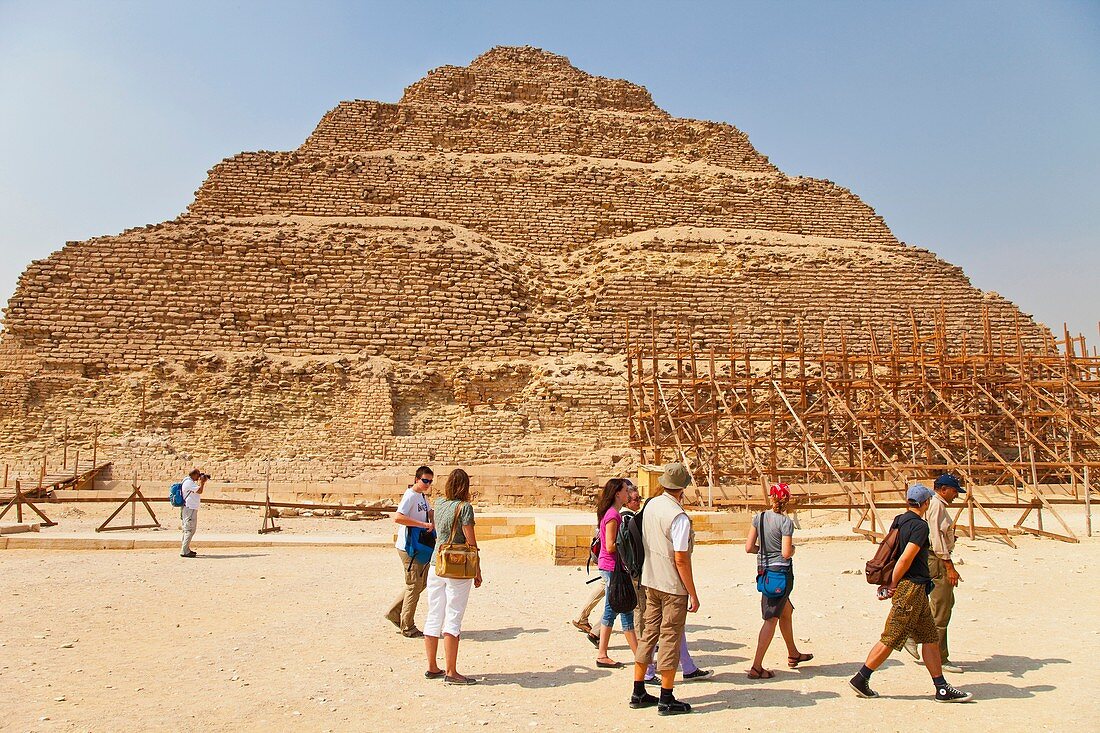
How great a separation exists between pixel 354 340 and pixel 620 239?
8975mm

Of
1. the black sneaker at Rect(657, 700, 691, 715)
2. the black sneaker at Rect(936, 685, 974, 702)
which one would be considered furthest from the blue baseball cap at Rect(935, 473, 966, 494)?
the black sneaker at Rect(657, 700, 691, 715)

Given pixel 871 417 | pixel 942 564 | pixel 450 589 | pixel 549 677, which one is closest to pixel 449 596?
pixel 450 589

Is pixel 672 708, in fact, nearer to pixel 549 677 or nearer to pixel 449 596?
pixel 549 677

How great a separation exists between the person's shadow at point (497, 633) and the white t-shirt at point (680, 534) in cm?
207

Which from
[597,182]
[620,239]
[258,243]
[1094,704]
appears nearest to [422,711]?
[1094,704]

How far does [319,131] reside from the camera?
2903 centimetres

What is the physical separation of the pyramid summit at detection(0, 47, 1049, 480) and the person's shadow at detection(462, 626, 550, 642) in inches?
477

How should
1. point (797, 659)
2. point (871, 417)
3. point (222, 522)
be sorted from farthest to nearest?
point (871, 417) < point (222, 522) < point (797, 659)

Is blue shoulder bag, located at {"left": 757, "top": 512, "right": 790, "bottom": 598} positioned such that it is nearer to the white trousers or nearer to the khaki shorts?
the khaki shorts

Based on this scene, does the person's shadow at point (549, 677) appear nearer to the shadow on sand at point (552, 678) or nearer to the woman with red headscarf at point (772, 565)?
the shadow on sand at point (552, 678)

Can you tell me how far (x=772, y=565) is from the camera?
531 centimetres

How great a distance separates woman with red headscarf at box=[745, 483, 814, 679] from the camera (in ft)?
17.3

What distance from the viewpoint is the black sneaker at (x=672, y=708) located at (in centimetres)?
462

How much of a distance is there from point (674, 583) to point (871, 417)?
12.8 meters
